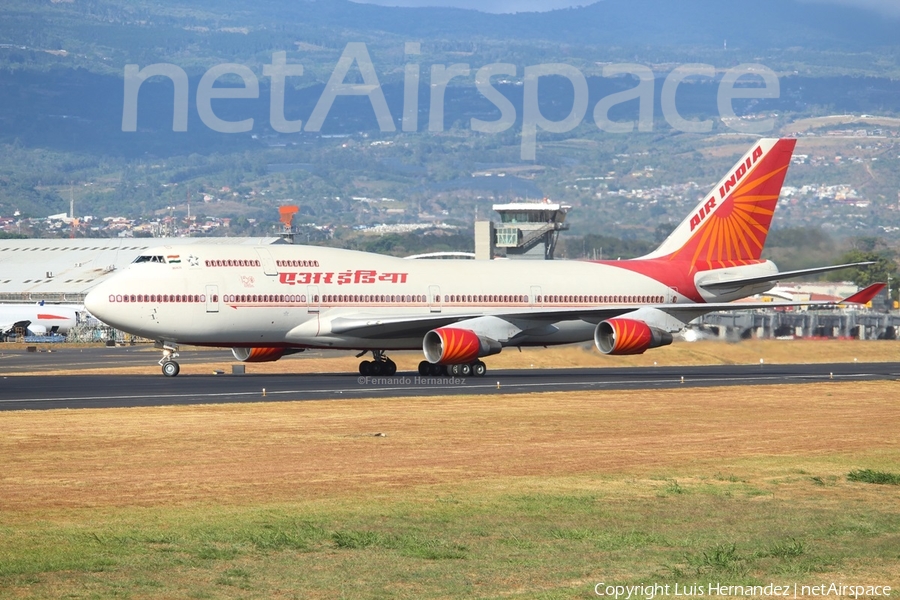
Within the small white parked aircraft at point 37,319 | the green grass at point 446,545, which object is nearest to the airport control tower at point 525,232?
the small white parked aircraft at point 37,319

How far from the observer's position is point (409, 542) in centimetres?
1609

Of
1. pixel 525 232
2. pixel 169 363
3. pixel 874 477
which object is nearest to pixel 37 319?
pixel 525 232

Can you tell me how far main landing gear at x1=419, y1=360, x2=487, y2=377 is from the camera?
4806cm

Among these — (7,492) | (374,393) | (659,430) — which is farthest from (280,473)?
(374,393)

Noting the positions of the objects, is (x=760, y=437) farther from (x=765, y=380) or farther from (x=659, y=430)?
(x=765, y=380)

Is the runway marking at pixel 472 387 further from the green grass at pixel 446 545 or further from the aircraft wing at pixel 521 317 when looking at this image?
the green grass at pixel 446 545

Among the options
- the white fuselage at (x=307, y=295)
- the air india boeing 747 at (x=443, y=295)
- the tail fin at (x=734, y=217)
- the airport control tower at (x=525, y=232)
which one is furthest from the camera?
the airport control tower at (x=525, y=232)

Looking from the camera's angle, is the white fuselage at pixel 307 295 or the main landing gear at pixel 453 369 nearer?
the white fuselage at pixel 307 295

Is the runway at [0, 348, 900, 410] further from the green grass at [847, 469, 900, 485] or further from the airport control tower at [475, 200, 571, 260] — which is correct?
the airport control tower at [475, 200, 571, 260]
